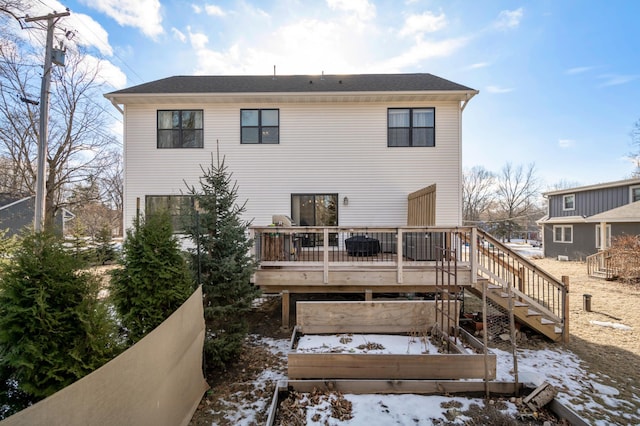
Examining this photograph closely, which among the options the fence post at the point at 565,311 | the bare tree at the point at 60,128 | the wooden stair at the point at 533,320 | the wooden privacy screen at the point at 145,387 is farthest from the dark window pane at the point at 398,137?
the bare tree at the point at 60,128

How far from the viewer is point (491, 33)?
1017 centimetres

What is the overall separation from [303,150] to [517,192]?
42.1m

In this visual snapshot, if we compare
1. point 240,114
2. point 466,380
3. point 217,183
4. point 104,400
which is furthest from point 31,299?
point 240,114

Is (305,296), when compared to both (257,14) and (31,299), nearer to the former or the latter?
(31,299)

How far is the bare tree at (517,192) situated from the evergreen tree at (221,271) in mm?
43280

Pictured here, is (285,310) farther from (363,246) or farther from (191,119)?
(191,119)

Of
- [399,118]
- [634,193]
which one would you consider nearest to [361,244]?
[399,118]

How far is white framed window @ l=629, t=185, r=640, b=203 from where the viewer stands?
51.5 feet

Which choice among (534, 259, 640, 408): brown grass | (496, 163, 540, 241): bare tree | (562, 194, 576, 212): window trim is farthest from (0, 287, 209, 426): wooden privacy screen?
(496, 163, 540, 241): bare tree

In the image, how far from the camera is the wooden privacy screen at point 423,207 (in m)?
6.99

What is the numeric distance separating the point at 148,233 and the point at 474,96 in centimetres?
945

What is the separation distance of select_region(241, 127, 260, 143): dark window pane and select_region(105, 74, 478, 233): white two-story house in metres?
0.03

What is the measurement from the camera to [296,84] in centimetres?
1015

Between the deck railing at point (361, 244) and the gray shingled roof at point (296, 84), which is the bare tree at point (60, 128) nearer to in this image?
the gray shingled roof at point (296, 84)
